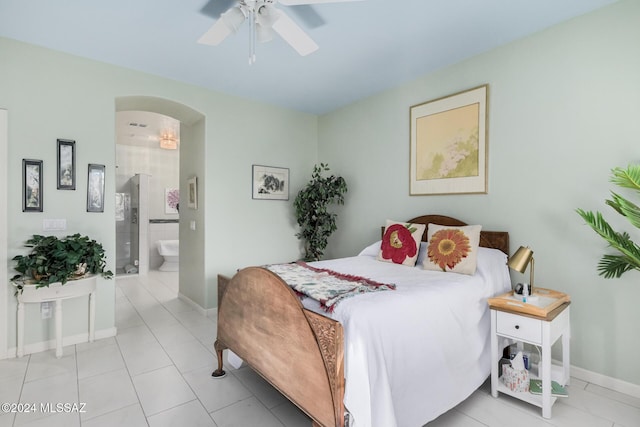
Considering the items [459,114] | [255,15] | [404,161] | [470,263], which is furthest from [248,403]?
[459,114]

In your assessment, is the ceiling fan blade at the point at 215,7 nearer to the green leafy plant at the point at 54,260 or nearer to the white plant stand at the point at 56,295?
the green leafy plant at the point at 54,260

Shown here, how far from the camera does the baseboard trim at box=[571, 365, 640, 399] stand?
84.1 inches

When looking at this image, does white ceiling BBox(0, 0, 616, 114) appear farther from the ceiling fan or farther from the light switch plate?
the light switch plate

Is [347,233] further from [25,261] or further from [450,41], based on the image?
[25,261]

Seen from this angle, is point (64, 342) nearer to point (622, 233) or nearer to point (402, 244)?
point (402, 244)

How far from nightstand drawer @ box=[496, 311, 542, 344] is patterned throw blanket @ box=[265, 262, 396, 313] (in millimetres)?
769

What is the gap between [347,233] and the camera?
14.2 feet

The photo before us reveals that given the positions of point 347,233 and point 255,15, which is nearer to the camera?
point 255,15

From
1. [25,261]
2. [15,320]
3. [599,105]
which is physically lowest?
[15,320]

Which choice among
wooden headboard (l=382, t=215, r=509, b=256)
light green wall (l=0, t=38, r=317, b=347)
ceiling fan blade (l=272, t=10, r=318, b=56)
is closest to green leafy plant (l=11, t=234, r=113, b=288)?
light green wall (l=0, t=38, r=317, b=347)

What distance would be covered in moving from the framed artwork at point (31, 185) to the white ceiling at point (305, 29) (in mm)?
906

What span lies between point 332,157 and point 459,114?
75.4 inches

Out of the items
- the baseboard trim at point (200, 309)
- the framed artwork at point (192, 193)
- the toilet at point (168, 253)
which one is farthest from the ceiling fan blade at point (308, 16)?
the toilet at point (168, 253)

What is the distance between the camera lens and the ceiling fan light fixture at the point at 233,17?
1.97m
